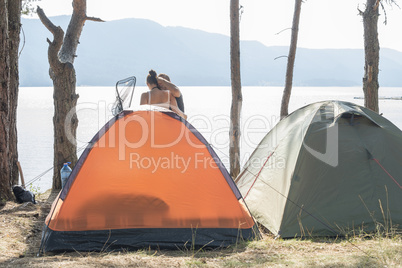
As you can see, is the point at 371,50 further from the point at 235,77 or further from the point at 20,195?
the point at 20,195

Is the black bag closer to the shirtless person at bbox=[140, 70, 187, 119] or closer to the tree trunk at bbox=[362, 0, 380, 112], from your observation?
the shirtless person at bbox=[140, 70, 187, 119]

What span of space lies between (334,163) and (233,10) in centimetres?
600

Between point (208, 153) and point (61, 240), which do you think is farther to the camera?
point (208, 153)

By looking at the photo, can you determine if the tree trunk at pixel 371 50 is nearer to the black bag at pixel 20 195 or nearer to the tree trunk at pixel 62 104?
the tree trunk at pixel 62 104

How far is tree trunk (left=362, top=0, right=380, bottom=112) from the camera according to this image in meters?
8.52

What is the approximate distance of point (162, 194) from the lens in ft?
16.2

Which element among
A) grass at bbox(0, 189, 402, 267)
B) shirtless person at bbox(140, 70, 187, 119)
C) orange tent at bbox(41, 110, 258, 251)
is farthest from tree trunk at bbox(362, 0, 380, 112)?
orange tent at bbox(41, 110, 258, 251)

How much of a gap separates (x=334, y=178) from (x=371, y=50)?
4.29m

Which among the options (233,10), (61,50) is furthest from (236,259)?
(233,10)

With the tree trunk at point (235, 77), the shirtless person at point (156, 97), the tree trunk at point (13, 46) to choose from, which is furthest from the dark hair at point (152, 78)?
the tree trunk at point (235, 77)

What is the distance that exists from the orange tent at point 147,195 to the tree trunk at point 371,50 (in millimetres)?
4940

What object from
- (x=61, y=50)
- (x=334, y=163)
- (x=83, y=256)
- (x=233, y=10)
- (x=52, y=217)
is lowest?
(x=83, y=256)

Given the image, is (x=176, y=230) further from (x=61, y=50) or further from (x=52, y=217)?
(x=61, y=50)

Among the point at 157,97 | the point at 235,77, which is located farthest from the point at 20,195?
the point at 235,77
